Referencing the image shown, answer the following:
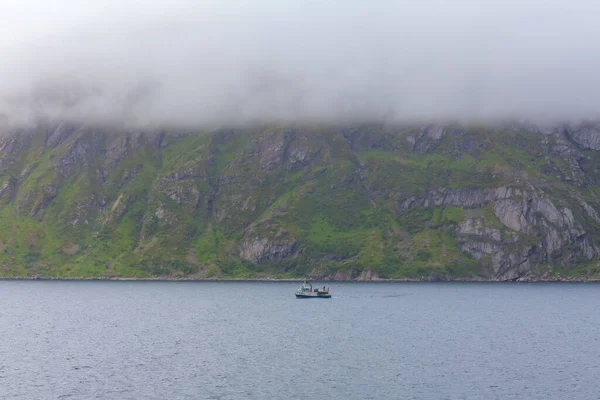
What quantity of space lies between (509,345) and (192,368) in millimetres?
70561

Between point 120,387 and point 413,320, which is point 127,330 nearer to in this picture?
point 120,387

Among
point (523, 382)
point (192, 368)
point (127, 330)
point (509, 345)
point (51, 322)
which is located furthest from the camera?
point (51, 322)

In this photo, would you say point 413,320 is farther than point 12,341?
Yes

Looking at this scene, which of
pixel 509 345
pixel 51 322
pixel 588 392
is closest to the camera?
pixel 588 392

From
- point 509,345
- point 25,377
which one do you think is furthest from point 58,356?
point 509,345

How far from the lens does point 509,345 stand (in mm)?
140625

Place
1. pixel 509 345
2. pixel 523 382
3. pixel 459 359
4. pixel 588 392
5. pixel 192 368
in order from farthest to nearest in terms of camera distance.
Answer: pixel 509 345 → pixel 459 359 → pixel 192 368 → pixel 523 382 → pixel 588 392

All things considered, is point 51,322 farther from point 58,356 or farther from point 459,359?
point 459,359

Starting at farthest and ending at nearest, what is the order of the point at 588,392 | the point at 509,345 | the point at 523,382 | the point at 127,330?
1. the point at 127,330
2. the point at 509,345
3. the point at 523,382
4. the point at 588,392

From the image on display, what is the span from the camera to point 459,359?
4820 inches

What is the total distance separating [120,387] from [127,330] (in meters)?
68.1

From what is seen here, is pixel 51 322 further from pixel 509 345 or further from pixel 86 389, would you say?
pixel 509 345

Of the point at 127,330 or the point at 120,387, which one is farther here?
the point at 127,330

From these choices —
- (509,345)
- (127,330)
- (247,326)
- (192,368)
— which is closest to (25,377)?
(192,368)
